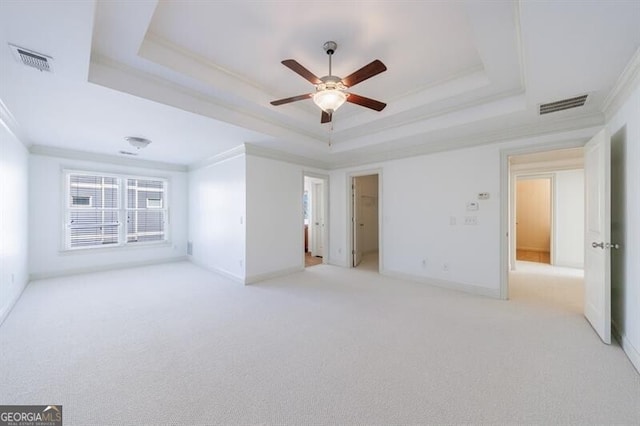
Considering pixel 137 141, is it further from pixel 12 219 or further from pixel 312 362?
pixel 312 362

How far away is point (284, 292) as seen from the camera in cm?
396

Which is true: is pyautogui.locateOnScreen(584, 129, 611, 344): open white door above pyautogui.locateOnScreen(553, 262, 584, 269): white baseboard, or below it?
above

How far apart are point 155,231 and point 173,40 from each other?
4982mm

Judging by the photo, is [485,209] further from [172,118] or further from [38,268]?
[38,268]

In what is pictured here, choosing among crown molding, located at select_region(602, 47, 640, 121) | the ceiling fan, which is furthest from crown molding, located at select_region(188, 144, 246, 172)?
crown molding, located at select_region(602, 47, 640, 121)

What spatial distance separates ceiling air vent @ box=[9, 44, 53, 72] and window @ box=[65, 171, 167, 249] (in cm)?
388

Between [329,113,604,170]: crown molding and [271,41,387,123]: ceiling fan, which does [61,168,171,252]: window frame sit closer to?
[271,41,387,123]: ceiling fan

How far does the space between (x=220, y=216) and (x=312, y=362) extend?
373 cm

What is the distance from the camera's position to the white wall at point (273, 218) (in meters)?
4.52

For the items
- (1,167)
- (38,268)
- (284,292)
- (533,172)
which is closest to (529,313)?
(284,292)

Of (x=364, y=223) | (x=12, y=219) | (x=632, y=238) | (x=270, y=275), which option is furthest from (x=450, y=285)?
(x=12, y=219)

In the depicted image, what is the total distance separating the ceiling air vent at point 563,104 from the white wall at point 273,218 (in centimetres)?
388

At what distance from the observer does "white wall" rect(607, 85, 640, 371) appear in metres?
2.11
